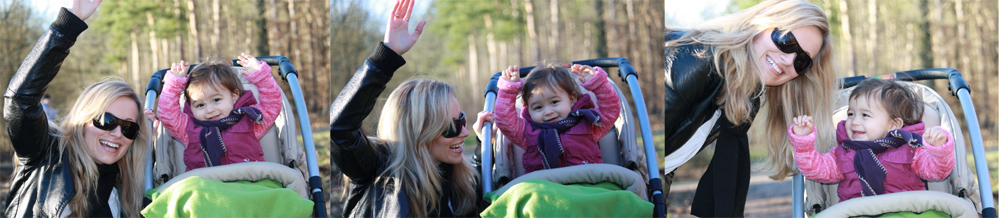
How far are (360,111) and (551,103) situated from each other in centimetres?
92

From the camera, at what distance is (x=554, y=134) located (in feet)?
12.1

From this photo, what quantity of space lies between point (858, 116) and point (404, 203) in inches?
87.8

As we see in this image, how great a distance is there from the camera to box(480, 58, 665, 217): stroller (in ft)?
11.8

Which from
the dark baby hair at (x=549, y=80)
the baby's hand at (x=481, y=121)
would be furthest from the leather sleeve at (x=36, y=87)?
the dark baby hair at (x=549, y=80)

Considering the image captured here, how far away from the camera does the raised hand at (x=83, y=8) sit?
371cm

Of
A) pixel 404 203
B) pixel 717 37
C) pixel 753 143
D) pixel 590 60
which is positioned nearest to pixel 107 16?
pixel 404 203

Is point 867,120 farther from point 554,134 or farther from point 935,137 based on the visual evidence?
point 554,134

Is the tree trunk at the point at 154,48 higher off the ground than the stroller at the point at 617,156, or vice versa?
→ the tree trunk at the point at 154,48

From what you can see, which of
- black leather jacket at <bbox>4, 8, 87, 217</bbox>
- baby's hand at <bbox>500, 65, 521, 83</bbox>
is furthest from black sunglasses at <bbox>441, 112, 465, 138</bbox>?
black leather jacket at <bbox>4, 8, 87, 217</bbox>

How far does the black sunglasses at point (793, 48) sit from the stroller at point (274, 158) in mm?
2311

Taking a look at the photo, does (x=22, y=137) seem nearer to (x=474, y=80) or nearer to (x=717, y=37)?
(x=474, y=80)

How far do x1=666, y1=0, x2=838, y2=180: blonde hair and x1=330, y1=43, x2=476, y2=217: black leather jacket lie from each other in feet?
4.70

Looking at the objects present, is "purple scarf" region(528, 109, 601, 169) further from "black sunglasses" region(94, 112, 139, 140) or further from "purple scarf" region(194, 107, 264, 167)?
"black sunglasses" region(94, 112, 139, 140)

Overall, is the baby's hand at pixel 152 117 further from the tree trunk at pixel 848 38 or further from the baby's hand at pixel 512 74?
the tree trunk at pixel 848 38
